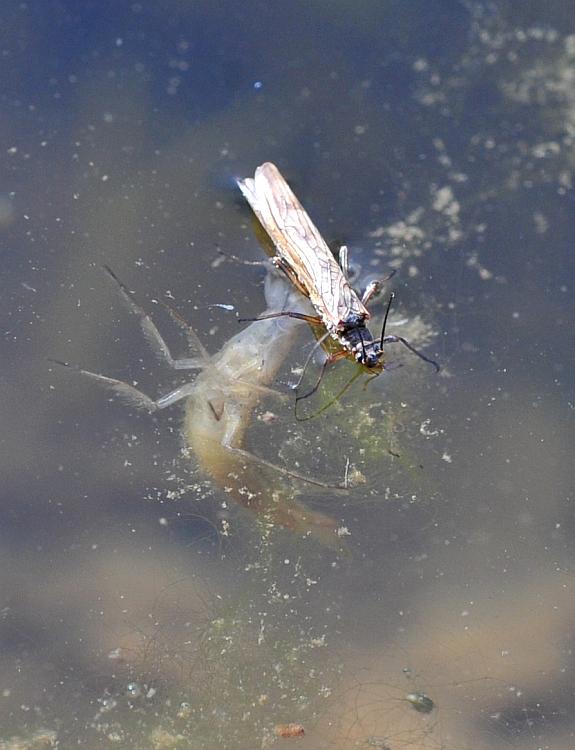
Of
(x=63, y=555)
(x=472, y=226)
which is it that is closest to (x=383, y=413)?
(x=472, y=226)

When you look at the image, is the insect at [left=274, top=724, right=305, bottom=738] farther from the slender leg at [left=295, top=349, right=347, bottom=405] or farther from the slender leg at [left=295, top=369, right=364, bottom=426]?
the slender leg at [left=295, top=349, right=347, bottom=405]

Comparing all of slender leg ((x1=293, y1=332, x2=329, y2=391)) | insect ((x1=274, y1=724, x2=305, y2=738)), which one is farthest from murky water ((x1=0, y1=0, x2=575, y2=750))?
slender leg ((x1=293, y1=332, x2=329, y2=391))

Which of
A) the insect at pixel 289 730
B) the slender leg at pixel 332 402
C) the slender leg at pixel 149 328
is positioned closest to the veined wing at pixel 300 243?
the slender leg at pixel 332 402

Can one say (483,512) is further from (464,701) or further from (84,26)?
(84,26)

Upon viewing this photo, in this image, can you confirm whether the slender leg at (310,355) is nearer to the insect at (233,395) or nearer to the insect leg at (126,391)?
the insect at (233,395)

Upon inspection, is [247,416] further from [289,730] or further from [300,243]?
[289,730]

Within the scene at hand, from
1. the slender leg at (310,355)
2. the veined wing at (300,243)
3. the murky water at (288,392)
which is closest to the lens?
the veined wing at (300,243)

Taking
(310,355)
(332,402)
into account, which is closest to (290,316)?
(310,355)
